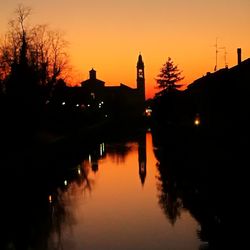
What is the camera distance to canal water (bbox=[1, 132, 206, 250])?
12.5 metres

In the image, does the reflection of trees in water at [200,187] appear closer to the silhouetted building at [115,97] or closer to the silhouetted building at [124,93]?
the silhouetted building at [115,97]

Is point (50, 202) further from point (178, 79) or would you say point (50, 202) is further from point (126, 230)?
point (178, 79)

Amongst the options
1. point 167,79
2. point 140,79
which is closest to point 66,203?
point 167,79

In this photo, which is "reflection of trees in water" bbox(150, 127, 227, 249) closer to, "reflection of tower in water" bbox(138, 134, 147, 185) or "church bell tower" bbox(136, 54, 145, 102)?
"reflection of tower in water" bbox(138, 134, 147, 185)

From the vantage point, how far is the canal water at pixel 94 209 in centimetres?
1253

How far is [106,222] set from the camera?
14.7 m

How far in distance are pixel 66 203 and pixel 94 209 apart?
5.23 feet

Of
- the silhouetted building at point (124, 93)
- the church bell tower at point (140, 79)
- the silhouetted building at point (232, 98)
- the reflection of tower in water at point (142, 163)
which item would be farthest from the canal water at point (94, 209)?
the church bell tower at point (140, 79)

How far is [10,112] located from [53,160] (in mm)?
4665

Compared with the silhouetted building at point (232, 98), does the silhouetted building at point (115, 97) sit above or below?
above

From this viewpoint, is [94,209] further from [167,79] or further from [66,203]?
[167,79]

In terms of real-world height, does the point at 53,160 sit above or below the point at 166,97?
below

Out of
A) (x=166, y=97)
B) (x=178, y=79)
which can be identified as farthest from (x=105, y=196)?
(x=178, y=79)

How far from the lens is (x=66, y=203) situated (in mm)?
18031
